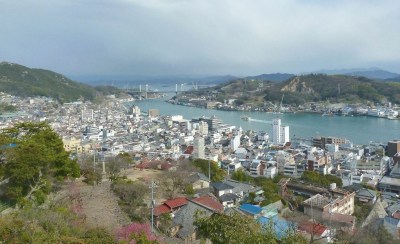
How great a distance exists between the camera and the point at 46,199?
10.2 feet

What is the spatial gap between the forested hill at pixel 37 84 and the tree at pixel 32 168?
24613 millimetres

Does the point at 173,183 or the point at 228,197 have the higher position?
the point at 173,183

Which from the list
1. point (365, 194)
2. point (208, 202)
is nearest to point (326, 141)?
point (365, 194)

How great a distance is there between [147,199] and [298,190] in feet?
11.5

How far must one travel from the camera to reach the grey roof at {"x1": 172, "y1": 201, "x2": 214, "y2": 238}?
3.56m

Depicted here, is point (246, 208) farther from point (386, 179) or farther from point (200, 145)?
point (200, 145)

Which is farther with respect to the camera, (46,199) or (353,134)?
(353,134)

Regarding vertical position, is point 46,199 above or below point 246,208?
above

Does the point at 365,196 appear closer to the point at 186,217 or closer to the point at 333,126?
the point at 186,217

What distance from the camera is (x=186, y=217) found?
3.79 meters

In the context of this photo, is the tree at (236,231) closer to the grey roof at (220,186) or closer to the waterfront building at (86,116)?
the grey roof at (220,186)

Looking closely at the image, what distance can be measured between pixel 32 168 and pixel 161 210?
1.32 m

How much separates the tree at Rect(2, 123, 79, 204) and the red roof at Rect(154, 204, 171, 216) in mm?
897

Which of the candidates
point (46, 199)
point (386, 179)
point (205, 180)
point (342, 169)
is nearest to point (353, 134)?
point (342, 169)
